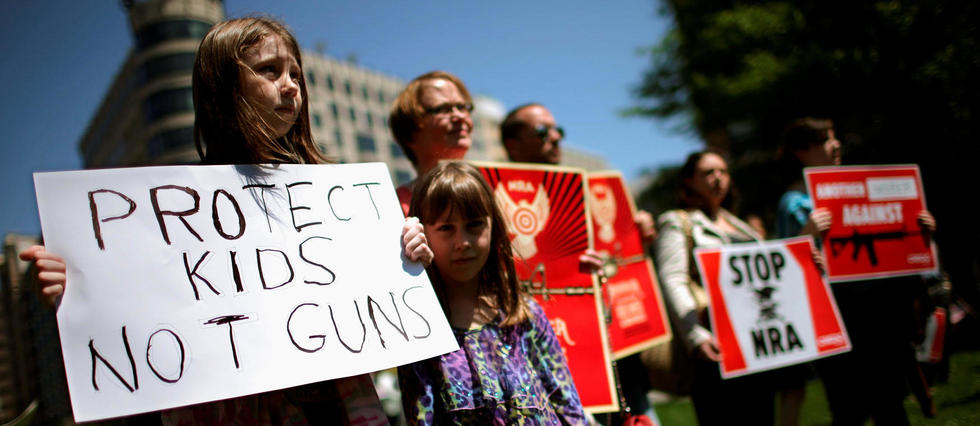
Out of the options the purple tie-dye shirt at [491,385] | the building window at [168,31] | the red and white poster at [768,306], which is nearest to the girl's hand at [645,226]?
the red and white poster at [768,306]

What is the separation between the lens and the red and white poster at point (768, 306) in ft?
9.49

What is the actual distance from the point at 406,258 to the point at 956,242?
653cm

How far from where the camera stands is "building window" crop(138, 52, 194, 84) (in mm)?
34375

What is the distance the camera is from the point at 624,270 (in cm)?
313

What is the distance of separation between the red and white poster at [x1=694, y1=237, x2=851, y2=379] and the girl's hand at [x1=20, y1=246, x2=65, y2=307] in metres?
2.52

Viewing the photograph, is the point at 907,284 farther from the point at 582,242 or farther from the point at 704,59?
the point at 704,59

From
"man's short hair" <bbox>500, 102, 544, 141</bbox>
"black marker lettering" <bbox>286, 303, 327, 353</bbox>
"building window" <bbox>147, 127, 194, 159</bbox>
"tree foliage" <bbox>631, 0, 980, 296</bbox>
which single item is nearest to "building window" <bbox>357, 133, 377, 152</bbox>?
"building window" <bbox>147, 127, 194, 159</bbox>

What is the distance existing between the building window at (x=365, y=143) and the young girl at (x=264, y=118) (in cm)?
5380

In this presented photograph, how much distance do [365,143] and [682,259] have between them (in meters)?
53.9

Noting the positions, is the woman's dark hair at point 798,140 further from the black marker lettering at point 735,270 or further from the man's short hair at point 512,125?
the man's short hair at point 512,125

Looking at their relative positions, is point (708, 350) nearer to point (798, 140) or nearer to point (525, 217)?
point (525, 217)

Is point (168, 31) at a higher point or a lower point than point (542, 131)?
higher

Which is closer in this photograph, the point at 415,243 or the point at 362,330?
the point at 362,330

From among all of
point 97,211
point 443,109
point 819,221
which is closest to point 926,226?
point 819,221
